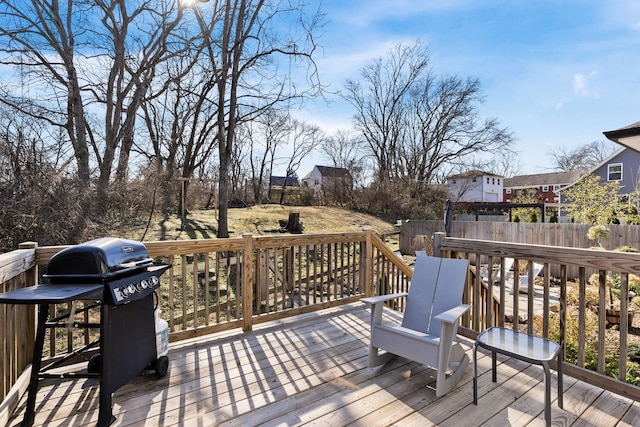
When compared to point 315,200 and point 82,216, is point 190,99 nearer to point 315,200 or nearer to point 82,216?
point 82,216

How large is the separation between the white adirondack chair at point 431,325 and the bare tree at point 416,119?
1880 cm

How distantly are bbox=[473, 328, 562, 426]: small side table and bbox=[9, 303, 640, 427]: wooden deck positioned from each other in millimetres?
179

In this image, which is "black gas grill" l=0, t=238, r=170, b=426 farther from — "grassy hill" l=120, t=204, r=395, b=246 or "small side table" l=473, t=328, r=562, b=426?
"grassy hill" l=120, t=204, r=395, b=246

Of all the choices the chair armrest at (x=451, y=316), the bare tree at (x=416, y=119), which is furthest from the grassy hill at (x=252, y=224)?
the chair armrest at (x=451, y=316)

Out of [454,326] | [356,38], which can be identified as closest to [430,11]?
[356,38]

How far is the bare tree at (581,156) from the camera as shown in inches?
977

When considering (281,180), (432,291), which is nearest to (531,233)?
(432,291)

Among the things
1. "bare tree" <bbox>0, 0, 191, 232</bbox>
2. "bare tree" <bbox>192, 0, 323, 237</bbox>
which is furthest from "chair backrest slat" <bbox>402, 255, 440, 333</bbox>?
"bare tree" <bbox>192, 0, 323, 237</bbox>

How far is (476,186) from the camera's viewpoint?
27.6 m

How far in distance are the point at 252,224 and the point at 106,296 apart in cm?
1027

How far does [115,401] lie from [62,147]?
6.96m

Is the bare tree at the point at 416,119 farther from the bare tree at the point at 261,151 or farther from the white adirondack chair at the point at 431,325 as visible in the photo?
the white adirondack chair at the point at 431,325

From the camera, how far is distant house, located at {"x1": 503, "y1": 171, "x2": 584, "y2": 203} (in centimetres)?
2977

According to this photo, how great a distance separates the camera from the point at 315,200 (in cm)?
2130
